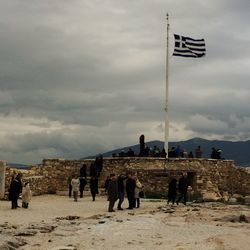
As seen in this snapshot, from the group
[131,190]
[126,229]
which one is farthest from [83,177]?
[126,229]

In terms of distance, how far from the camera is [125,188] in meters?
28.0

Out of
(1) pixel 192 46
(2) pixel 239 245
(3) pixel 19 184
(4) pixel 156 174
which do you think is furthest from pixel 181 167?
(2) pixel 239 245

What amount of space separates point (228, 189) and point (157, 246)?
25.5 metres

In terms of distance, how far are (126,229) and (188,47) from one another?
71.6 feet

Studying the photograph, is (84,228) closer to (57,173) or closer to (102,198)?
(102,198)

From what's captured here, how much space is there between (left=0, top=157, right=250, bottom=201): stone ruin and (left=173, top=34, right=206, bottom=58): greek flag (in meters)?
6.78

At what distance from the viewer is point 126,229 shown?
1862cm

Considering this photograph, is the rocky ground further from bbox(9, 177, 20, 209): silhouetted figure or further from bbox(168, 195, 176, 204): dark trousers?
bbox(168, 195, 176, 204): dark trousers

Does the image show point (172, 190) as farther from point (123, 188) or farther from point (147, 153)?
point (147, 153)

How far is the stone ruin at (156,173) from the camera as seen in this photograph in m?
37.6

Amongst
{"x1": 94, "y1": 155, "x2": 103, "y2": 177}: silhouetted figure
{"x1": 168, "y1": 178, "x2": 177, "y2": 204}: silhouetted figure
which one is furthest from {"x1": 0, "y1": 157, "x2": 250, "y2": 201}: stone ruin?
{"x1": 168, "y1": 178, "x2": 177, "y2": 204}: silhouetted figure

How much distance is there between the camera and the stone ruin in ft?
123

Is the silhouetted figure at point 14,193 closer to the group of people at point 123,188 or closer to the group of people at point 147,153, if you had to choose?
the group of people at point 123,188

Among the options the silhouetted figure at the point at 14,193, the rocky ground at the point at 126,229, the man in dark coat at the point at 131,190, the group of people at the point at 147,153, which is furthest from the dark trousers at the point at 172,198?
the group of people at the point at 147,153
